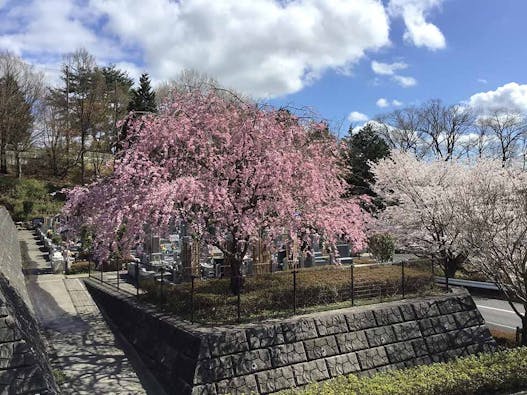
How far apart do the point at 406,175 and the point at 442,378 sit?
1423 centimetres

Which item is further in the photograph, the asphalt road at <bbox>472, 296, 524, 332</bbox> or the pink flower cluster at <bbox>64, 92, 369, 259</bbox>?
the asphalt road at <bbox>472, 296, 524, 332</bbox>

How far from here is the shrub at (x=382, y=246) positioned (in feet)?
66.5

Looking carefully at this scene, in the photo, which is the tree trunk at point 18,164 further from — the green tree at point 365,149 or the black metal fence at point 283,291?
the black metal fence at point 283,291

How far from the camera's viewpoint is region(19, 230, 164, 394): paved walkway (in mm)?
9234

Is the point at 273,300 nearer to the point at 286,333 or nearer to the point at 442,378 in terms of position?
the point at 286,333

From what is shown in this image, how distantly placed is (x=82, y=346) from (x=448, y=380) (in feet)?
28.5

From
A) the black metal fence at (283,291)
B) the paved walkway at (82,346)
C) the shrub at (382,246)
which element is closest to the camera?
the paved walkway at (82,346)

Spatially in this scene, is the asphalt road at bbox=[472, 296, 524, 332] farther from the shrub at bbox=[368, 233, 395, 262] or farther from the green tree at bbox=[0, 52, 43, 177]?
the green tree at bbox=[0, 52, 43, 177]

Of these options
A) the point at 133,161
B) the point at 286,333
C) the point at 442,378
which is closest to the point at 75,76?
the point at 133,161

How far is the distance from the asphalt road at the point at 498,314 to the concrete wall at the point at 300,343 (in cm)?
346

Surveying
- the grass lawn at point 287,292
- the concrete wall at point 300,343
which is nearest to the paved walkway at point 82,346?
the concrete wall at point 300,343

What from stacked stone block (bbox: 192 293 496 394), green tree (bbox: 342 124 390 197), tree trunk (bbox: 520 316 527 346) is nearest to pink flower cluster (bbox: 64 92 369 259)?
stacked stone block (bbox: 192 293 496 394)

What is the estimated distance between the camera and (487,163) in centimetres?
1959

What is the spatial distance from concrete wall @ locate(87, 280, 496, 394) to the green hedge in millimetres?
1123
